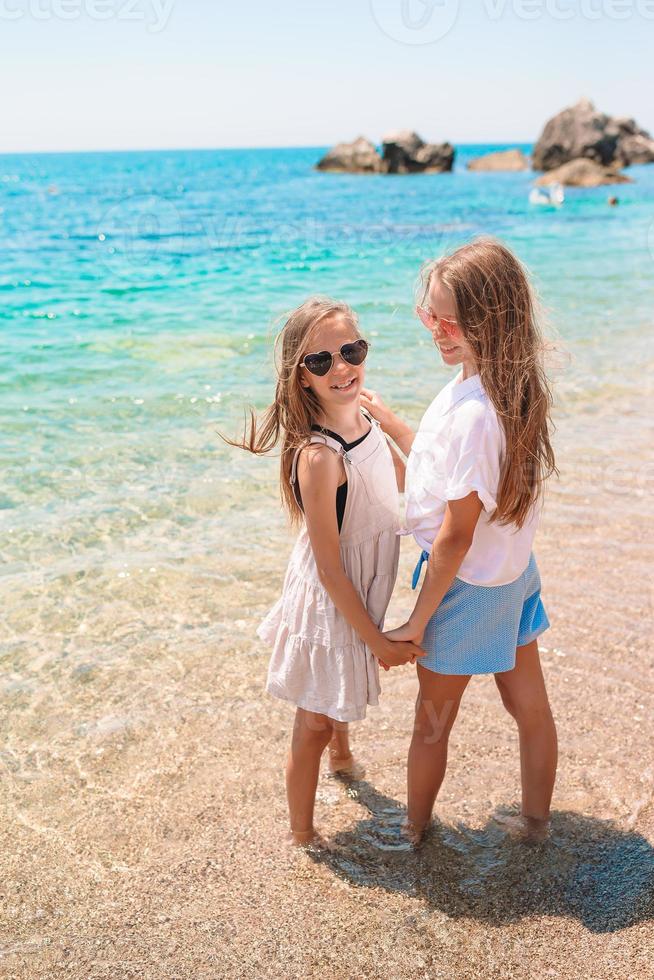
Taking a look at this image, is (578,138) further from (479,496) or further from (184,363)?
(479,496)

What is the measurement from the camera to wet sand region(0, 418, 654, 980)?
251cm

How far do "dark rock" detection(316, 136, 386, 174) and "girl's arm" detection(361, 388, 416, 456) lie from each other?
52787 mm

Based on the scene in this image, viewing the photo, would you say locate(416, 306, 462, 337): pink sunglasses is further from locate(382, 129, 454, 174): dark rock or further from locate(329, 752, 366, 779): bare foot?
locate(382, 129, 454, 174): dark rock

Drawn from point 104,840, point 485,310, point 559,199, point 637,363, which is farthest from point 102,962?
point 559,199

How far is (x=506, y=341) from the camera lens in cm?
236

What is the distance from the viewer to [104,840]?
9.82 ft

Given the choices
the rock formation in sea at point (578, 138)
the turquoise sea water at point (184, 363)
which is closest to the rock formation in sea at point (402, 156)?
the rock formation in sea at point (578, 138)

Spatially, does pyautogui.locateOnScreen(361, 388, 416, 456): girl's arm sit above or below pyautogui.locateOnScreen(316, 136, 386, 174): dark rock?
below

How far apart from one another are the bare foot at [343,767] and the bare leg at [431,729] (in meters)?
0.45

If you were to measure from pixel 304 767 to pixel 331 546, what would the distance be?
813 millimetres

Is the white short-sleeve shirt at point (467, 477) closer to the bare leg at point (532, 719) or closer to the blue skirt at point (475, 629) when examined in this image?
the blue skirt at point (475, 629)

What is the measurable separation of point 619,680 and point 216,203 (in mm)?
34754

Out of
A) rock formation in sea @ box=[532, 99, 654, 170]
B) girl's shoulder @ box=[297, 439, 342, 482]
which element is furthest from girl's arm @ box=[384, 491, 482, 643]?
rock formation in sea @ box=[532, 99, 654, 170]

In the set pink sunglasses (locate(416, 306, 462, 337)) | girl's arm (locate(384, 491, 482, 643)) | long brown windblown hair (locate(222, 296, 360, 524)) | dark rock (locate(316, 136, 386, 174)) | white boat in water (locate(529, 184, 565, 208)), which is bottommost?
girl's arm (locate(384, 491, 482, 643))
